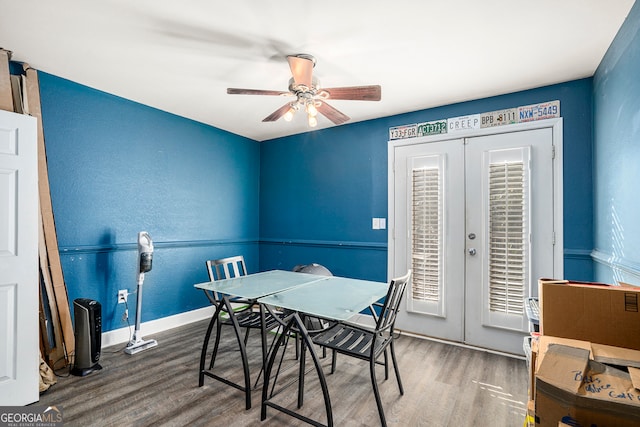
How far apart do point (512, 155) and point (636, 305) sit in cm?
194

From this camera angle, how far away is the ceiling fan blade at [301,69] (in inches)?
86.6

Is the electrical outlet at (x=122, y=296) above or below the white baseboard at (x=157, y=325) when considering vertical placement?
above

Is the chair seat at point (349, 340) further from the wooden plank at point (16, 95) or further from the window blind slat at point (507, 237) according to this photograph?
the wooden plank at point (16, 95)

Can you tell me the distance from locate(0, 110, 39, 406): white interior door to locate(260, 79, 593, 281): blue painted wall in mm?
2741

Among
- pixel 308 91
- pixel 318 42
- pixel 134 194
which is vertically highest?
pixel 318 42

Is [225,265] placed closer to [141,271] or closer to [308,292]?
[141,271]

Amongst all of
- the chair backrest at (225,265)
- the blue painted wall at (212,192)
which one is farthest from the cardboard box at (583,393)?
the chair backrest at (225,265)

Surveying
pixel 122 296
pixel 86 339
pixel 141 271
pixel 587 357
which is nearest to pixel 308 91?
pixel 587 357

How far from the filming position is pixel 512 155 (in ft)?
9.61

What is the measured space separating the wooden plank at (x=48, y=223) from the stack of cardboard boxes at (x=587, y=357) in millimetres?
3310

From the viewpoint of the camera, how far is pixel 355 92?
2168 millimetres

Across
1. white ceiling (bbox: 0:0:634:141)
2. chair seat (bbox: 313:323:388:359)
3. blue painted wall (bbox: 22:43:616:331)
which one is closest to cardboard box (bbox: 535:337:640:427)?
chair seat (bbox: 313:323:388:359)

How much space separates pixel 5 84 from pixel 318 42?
2.28 metres

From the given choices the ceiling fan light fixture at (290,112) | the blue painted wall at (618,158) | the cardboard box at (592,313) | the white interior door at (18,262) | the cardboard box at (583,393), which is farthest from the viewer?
the ceiling fan light fixture at (290,112)
